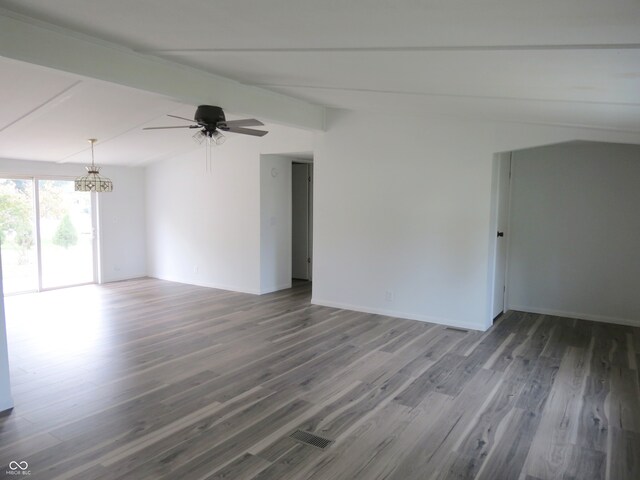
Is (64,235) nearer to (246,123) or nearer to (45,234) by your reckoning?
(45,234)

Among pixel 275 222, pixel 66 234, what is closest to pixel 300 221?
pixel 275 222

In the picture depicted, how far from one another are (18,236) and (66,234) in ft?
2.61

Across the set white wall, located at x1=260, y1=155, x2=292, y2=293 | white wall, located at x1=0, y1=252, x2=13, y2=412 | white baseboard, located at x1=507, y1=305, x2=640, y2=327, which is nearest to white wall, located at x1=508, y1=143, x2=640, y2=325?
white baseboard, located at x1=507, y1=305, x2=640, y2=327

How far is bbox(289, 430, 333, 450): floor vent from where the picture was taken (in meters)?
2.88

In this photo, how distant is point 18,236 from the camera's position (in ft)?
24.3

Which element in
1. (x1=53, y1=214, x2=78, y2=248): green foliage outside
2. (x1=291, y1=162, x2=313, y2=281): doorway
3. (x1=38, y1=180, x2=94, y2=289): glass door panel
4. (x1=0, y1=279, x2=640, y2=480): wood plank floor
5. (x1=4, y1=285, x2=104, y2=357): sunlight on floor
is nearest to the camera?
(x1=0, y1=279, x2=640, y2=480): wood plank floor

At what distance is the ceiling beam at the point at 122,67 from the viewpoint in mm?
2900

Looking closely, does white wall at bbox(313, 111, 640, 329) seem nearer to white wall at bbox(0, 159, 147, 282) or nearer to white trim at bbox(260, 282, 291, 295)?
white trim at bbox(260, 282, 291, 295)

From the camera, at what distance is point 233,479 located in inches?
98.9

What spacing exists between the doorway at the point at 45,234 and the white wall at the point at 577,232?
759 cm

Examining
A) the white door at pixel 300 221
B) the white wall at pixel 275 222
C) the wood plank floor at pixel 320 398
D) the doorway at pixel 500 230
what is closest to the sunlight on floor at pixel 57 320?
the wood plank floor at pixel 320 398

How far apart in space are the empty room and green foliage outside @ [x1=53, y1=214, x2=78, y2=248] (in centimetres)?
4

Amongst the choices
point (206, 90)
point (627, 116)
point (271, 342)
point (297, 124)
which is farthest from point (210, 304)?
point (627, 116)

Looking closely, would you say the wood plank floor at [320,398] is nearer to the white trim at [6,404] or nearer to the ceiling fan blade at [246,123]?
the white trim at [6,404]
